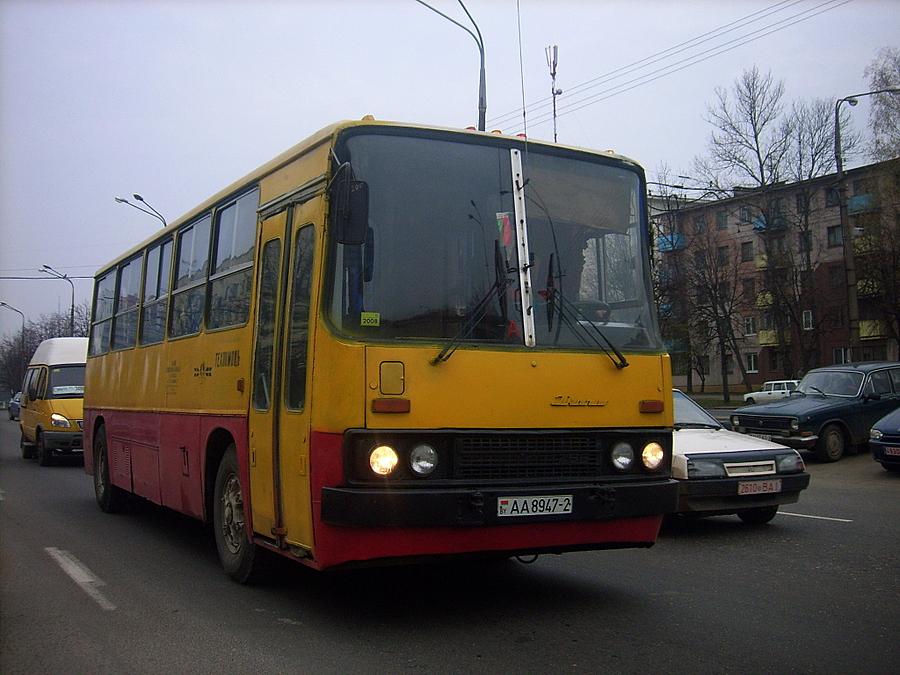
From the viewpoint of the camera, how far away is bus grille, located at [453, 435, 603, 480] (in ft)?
19.2

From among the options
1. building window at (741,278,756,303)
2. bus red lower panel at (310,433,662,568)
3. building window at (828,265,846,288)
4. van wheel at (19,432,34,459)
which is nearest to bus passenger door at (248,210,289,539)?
bus red lower panel at (310,433,662,568)

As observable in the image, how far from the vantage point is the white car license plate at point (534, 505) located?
229 inches

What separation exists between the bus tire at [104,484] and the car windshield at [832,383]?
12990mm

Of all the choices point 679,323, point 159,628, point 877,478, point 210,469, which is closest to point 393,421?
point 159,628

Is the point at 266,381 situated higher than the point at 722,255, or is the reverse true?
the point at 722,255

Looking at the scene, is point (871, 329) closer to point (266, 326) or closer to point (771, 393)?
point (771, 393)

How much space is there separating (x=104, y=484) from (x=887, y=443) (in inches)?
454

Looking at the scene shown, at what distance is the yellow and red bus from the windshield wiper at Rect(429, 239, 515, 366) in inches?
0.5

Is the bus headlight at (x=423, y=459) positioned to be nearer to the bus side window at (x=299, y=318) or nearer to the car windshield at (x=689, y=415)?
the bus side window at (x=299, y=318)

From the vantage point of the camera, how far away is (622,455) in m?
→ 6.37

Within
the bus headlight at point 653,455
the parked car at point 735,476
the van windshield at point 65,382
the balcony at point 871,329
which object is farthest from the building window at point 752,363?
the bus headlight at point 653,455

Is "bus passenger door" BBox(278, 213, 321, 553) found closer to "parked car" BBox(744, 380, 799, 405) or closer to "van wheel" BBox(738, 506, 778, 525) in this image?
"van wheel" BBox(738, 506, 778, 525)

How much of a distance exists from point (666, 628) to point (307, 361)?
281 centimetres

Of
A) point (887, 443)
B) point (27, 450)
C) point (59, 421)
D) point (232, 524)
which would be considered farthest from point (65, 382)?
point (887, 443)
